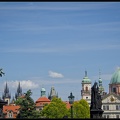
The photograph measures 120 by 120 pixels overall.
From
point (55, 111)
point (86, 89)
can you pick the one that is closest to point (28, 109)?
point (55, 111)

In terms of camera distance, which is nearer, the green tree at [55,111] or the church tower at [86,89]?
the green tree at [55,111]

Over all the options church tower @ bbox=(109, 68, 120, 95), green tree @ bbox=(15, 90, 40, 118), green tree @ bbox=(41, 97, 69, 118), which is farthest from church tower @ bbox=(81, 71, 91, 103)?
green tree @ bbox=(15, 90, 40, 118)

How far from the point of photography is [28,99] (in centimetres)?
6512

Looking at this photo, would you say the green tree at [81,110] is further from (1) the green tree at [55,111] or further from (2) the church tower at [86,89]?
(2) the church tower at [86,89]

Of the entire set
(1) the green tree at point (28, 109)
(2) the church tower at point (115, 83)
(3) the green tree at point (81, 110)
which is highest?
(2) the church tower at point (115, 83)

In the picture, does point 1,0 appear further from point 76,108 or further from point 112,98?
point 112,98

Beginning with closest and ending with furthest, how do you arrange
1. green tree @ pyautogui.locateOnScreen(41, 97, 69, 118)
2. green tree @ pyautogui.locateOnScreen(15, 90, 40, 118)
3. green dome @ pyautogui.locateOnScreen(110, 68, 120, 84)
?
green tree @ pyautogui.locateOnScreen(15, 90, 40, 118) → green tree @ pyautogui.locateOnScreen(41, 97, 69, 118) → green dome @ pyautogui.locateOnScreen(110, 68, 120, 84)

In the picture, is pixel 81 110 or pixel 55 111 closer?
pixel 55 111

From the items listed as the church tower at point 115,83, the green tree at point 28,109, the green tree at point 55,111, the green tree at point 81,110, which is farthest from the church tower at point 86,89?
the green tree at point 28,109

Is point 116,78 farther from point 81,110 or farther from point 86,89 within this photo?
point 81,110

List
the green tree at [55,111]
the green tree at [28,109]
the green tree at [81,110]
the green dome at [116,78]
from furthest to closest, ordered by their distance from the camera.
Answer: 1. the green dome at [116,78]
2. the green tree at [81,110]
3. the green tree at [55,111]
4. the green tree at [28,109]

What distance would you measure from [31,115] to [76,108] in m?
32.5

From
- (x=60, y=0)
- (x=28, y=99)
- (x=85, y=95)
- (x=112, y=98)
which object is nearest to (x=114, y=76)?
(x=85, y=95)

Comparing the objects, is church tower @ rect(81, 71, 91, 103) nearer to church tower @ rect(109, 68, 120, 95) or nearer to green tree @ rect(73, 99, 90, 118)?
church tower @ rect(109, 68, 120, 95)
